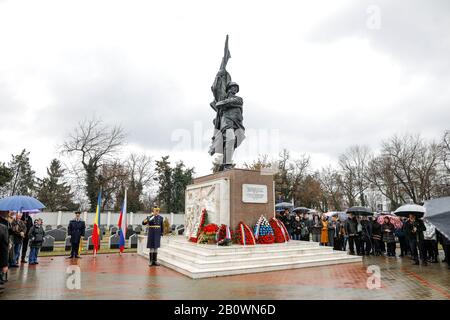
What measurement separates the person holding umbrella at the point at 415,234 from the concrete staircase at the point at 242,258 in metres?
1.87

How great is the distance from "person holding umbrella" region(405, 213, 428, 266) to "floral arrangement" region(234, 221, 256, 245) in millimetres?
5553

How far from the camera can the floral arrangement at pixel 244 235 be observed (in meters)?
9.96

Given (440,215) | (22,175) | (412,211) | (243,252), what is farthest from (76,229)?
(22,175)

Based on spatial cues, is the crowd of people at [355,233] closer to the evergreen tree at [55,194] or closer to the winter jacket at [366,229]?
the winter jacket at [366,229]

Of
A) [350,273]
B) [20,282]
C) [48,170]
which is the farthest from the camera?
[48,170]

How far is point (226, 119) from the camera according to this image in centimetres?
1241

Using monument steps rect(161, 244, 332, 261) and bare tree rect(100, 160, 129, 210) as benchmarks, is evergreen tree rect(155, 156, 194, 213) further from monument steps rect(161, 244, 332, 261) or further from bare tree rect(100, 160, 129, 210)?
monument steps rect(161, 244, 332, 261)

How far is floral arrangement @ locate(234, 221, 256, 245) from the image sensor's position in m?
9.96

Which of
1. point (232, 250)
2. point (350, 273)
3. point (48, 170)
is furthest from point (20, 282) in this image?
point (48, 170)

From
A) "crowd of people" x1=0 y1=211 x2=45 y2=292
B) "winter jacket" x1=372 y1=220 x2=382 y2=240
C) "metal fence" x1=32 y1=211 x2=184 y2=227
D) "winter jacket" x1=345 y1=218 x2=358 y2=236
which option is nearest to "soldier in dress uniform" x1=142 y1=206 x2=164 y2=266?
"crowd of people" x1=0 y1=211 x2=45 y2=292

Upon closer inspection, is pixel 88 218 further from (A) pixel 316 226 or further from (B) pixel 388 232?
(B) pixel 388 232
